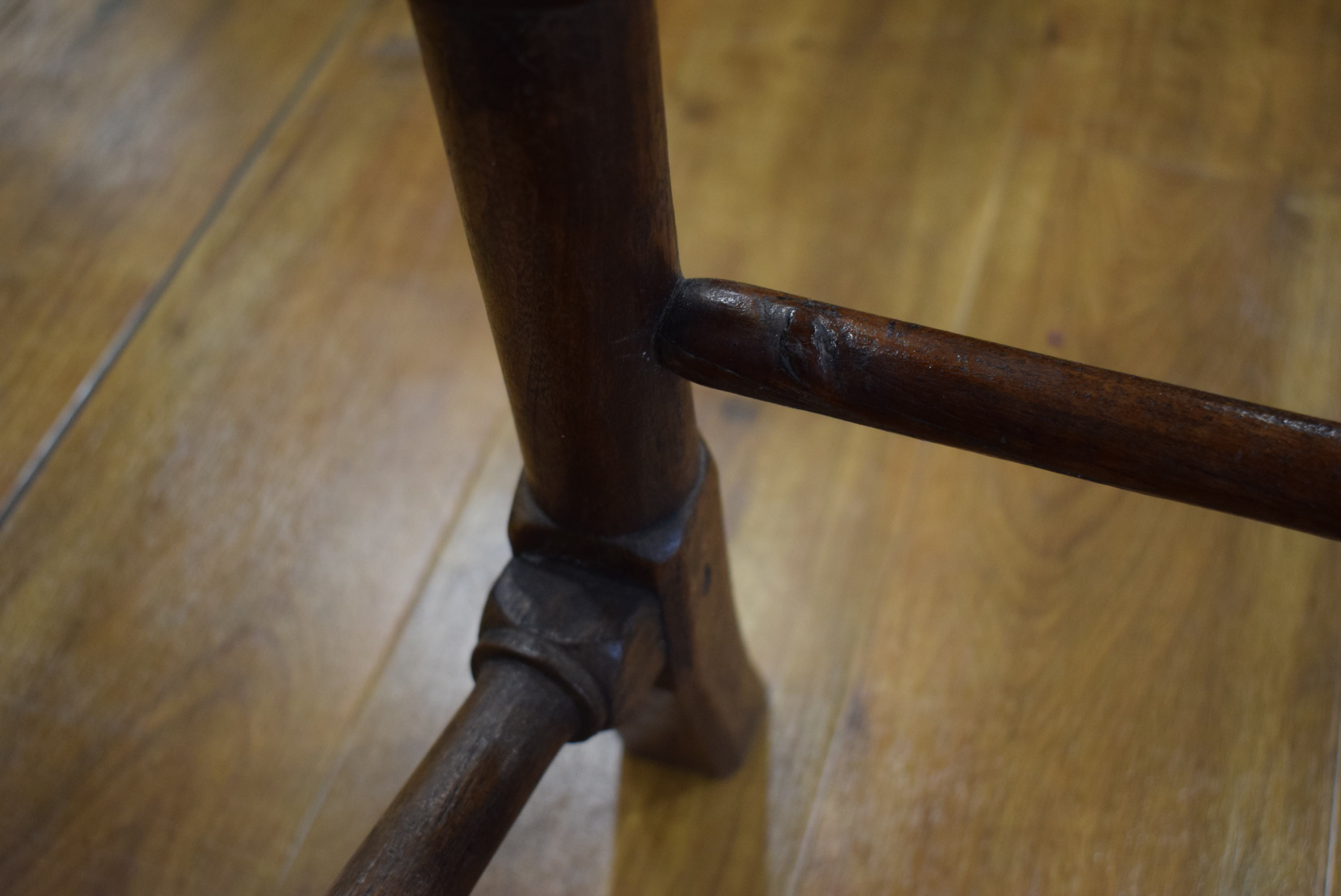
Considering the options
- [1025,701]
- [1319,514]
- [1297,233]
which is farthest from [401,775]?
[1297,233]

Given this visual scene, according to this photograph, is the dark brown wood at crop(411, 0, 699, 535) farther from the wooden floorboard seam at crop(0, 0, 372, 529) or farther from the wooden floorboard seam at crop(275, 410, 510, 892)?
the wooden floorboard seam at crop(0, 0, 372, 529)

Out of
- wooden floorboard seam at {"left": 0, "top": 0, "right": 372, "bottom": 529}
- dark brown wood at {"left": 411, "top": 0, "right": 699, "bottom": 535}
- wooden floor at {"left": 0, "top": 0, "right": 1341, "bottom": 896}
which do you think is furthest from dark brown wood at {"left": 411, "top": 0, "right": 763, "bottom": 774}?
wooden floorboard seam at {"left": 0, "top": 0, "right": 372, "bottom": 529}

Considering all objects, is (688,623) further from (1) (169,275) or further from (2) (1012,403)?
(1) (169,275)

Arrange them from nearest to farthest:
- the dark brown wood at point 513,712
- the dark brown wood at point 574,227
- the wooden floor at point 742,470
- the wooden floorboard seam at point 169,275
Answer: the dark brown wood at point 574,227
the dark brown wood at point 513,712
the wooden floor at point 742,470
the wooden floorboard seam at point 169,275

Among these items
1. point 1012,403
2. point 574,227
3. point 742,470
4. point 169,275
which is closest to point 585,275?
point 574,227

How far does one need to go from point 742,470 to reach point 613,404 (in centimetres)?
34

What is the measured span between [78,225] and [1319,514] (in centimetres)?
85

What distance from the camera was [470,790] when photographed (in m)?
0.41

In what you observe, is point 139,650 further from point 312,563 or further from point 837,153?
point 837,153

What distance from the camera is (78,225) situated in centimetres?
86

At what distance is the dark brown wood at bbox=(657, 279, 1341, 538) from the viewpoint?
1.09 ft

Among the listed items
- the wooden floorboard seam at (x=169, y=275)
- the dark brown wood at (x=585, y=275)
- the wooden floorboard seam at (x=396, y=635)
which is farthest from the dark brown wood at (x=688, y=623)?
the wooden floorboard seam at (x=169, y=275)

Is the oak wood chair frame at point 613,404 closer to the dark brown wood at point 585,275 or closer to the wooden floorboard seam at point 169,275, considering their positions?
the dark brown wood at point 585,275

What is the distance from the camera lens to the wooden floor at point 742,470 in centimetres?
62
